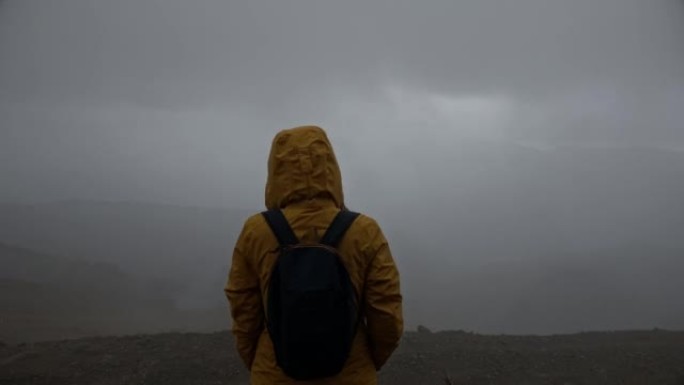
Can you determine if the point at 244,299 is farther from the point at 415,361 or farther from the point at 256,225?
the point at 415,361

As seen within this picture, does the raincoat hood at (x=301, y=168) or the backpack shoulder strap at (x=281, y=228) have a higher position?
the raincoat hood at (x=301, y=168)

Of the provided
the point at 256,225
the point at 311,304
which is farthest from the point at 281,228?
the point at 311,304

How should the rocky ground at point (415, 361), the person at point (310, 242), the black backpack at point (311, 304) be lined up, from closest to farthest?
the black backpack at point (311, 304)
the person at point (310, 242)
the rocky ground at point (415, 361)

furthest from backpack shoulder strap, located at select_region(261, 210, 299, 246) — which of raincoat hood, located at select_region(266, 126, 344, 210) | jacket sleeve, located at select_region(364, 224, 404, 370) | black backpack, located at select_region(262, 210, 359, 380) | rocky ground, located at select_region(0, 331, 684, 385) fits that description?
rocky ground, located at select_region(0, 331, 684, 385)

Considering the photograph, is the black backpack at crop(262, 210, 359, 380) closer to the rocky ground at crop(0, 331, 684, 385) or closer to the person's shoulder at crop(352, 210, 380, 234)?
the person's shoulder at crop(352, 210, 380, 234)

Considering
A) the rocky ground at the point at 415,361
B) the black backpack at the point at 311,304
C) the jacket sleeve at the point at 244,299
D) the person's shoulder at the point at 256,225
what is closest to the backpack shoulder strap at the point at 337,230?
the black backpack at the point at 311,304

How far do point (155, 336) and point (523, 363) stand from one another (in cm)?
511

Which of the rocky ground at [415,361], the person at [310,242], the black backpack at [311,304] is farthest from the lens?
the rocky ground at [415,361]

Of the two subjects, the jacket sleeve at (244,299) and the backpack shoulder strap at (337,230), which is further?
the jacket sleeve at (244,299)

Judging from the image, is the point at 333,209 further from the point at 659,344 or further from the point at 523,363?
the point at 659,344

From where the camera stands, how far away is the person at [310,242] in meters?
2.35

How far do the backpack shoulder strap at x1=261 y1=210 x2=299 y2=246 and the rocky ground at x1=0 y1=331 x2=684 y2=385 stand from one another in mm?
4515

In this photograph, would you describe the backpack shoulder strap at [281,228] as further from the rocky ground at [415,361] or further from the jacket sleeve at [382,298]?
the rocky ground at [415,361]

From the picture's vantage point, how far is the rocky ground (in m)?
6.44
